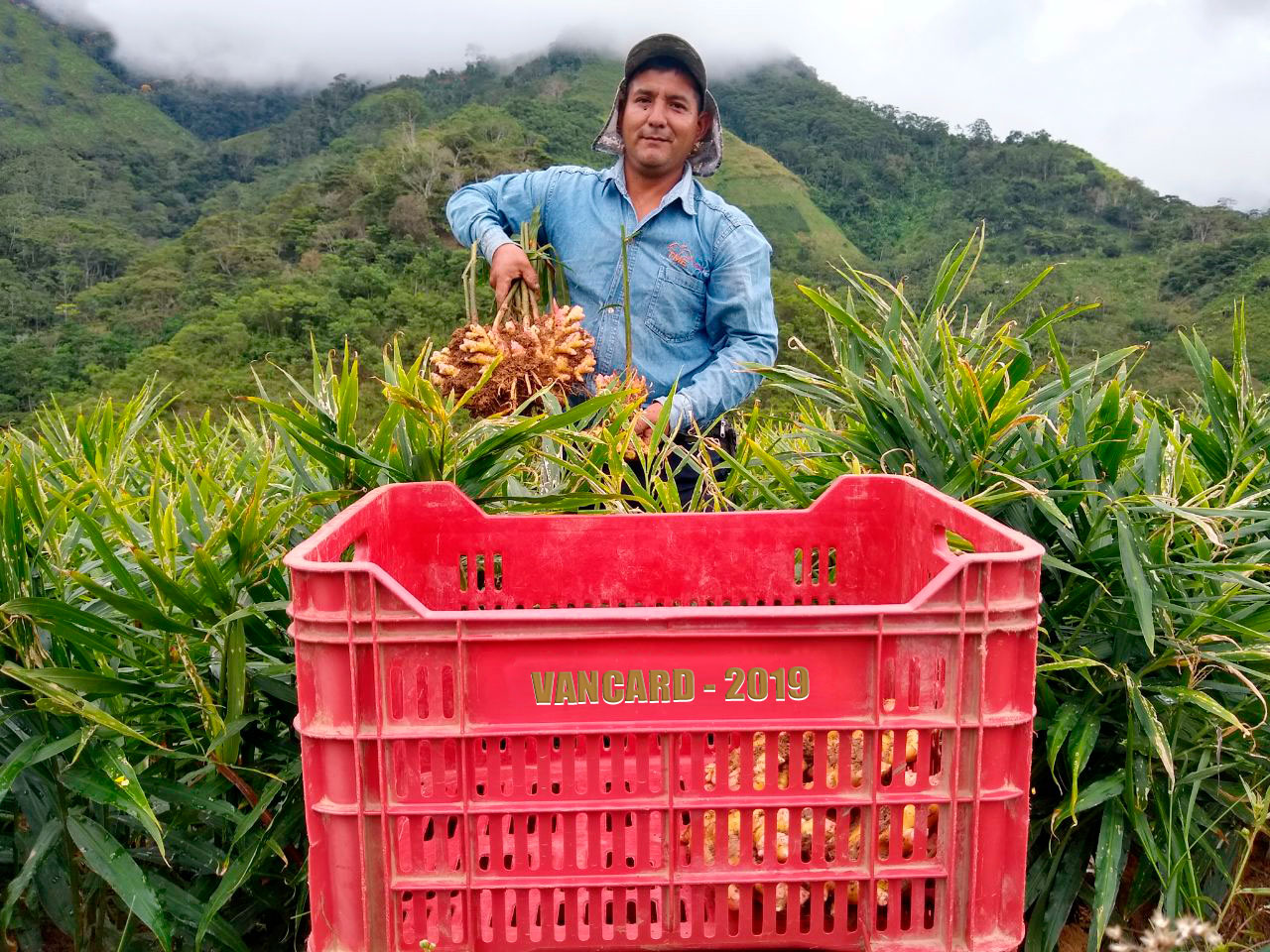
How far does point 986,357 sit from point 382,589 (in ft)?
4.13

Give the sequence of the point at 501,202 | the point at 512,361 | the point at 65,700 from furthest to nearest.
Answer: the point at 501,202
the point at 512,361
the point at 65,700

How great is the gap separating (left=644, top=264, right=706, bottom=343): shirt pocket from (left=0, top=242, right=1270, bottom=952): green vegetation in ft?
2.45

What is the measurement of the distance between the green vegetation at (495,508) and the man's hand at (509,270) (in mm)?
504

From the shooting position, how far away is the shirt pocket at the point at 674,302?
8.30ft

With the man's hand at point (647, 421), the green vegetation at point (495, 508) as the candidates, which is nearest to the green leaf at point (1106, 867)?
the green vegetation at point (495, 508)

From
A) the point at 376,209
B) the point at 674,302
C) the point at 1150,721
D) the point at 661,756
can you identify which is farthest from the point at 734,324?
the point at 376,209

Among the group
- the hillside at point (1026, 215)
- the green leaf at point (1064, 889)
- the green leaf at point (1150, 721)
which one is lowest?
the green leaf at point (1064, 889)

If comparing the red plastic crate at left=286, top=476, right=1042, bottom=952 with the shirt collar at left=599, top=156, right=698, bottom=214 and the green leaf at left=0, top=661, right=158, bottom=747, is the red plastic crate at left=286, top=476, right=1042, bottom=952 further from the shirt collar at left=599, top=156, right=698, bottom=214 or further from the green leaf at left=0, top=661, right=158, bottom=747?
the shirt collar at left=599, top=156, right=698, bottom=214

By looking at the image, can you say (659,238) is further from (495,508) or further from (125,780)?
(125,780)

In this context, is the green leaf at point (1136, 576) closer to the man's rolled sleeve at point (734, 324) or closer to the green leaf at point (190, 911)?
the man's rolled sleeve at point (734, 324)

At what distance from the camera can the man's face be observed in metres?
2.50

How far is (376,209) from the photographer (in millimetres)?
28828

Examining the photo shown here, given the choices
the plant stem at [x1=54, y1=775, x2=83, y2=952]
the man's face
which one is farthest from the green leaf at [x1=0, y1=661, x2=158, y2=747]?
the man's face

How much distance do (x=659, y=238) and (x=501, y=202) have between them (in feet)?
1.45
